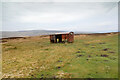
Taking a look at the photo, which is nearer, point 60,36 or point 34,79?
point 34,79

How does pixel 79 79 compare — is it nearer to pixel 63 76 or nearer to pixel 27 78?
pixel 63 76

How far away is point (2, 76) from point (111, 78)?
10371 millimetres

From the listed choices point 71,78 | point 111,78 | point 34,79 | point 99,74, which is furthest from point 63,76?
point 111,78

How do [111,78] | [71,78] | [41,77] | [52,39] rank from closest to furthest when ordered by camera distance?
1. [111,78]
2. [71,78]
3. [41,77]
4. [52,39]

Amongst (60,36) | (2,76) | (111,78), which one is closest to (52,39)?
(60,36)

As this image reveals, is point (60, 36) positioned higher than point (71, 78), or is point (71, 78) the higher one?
point (60, 36)

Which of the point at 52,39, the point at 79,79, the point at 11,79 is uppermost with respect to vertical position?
the point at 52,39

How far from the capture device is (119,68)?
716cm

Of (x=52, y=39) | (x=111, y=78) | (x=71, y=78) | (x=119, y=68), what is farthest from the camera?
(x=52, y=39)

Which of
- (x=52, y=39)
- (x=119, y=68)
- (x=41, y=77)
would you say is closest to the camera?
(x=41, y=77)

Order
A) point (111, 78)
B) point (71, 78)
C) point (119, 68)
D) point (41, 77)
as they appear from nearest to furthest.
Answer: point (111, 78)
point (71, 78)
point (41, 77)
point (119, 68)

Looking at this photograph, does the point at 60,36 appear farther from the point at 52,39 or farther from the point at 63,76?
the point at 63,76

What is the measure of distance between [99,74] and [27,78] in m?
6.78

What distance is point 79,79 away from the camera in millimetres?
5934
